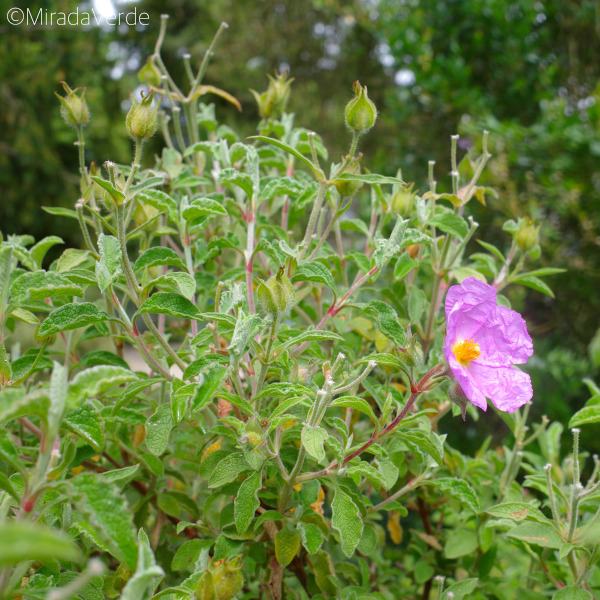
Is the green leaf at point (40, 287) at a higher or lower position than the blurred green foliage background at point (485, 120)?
higher

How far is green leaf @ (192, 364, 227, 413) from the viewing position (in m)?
0.62

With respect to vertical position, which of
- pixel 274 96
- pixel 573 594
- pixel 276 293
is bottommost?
pixel 573 594

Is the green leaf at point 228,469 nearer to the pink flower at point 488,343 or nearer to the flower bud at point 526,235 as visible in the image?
the pink flower at point 488,343

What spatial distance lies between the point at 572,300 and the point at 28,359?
3.33 meters

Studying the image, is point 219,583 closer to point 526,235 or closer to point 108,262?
point 108,262

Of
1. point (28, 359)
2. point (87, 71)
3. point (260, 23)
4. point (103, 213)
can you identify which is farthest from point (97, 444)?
point (260, 23)

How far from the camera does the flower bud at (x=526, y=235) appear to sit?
992 millimetres

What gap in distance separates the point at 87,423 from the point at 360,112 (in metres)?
0.49

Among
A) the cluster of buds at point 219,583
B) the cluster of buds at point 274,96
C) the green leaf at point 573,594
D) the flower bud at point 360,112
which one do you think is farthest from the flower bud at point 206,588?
the cluster of buds at point 274,96

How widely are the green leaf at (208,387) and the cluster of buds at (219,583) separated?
157 millimetres

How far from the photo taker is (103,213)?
1124 millimetres

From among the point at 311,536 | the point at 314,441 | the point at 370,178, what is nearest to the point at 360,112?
the point at 370,178

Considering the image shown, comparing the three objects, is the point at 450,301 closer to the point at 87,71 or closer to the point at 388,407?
the point at 388,407

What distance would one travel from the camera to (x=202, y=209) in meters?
0.75
